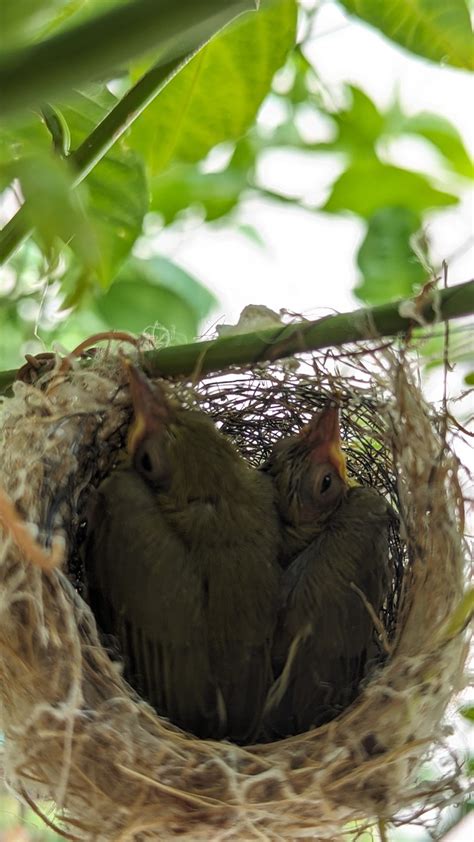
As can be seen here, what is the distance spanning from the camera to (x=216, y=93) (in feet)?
2.97

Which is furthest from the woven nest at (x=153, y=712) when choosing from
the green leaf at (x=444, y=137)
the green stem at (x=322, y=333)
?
the green leaf at (x=444, y=137)

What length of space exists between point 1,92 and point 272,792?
733 mm

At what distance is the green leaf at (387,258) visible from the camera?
122cm

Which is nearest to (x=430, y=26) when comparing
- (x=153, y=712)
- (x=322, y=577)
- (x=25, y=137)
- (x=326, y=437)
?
(x=25, y=137)

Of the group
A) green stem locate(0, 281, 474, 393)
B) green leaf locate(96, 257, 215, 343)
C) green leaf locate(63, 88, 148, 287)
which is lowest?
green stem locate(0, 281, 474, 393)

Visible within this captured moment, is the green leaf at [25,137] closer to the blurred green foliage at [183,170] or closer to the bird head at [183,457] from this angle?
the blurred green foliage at [183,170]

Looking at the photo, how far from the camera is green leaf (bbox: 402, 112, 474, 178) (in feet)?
4.89

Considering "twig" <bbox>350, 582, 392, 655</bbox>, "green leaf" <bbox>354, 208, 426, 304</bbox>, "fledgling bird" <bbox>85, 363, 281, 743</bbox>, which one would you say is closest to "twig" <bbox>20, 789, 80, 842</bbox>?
"fledgling bird" <bbox>85, 363, 281, 743</bbox>

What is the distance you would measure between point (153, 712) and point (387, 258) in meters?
0.70

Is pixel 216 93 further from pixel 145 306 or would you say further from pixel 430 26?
pixel 145 306

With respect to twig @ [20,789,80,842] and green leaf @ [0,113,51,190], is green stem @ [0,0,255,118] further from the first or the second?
twig @ [20,789,80,842]

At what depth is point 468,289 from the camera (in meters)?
0.67

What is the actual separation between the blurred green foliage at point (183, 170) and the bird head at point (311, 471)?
0.22 meters

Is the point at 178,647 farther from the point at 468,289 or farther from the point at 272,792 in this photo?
the point at 468,289
